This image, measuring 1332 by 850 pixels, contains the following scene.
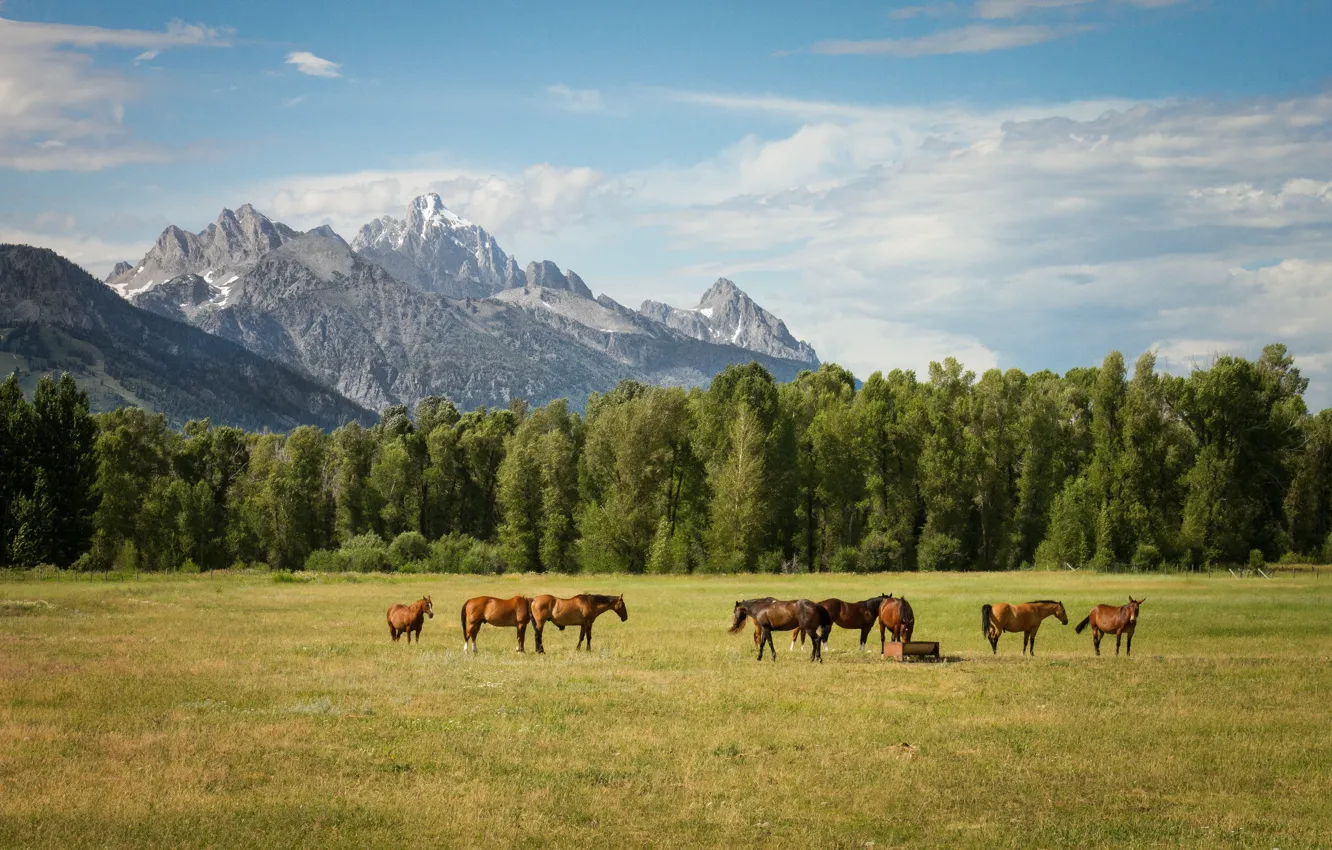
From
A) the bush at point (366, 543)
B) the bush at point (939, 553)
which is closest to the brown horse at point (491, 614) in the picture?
the bush at point (939, 553)

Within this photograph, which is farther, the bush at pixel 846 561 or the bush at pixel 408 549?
the bush at pixel 408 549

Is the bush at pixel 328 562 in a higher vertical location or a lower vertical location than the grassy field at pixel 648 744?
lower

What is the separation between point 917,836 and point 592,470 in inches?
3120

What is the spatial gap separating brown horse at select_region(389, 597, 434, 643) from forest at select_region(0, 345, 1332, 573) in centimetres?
5071

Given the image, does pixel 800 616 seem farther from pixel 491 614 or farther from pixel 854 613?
pixel 491 614

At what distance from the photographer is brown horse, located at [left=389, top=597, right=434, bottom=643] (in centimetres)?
3362

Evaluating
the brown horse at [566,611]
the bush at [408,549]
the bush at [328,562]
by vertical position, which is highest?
the brown horse at [566,611]

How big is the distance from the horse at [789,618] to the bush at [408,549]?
66740 mm

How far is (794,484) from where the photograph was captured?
296 ft

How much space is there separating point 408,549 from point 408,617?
61.9 meters

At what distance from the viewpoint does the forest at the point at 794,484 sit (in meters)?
79.5

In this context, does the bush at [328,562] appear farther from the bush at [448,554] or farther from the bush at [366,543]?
the bush at [448,554]

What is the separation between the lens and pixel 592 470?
92375mm

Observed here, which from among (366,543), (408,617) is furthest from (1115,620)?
(366,543)
